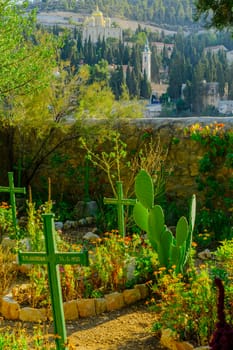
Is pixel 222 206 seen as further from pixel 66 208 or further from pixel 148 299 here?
pixel 148 299

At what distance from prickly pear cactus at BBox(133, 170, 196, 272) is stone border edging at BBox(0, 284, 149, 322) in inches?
14.4

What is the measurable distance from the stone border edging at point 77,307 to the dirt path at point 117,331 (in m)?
0.05

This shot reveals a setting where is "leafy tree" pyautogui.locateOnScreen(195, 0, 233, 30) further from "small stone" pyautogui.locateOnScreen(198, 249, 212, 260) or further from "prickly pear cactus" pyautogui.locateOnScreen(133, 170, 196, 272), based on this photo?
"small stone" pyautogui.locateOnScreen(198, 249, 212, 260)

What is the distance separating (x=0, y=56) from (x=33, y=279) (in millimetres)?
2432

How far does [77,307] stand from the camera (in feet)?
13.8

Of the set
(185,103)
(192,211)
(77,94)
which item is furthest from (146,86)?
(192,211)

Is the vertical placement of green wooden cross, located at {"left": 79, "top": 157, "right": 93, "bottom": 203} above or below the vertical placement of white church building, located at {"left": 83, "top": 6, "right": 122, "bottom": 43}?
below

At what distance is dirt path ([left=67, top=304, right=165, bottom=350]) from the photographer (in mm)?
3654

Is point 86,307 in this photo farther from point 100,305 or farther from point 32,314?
point 32,314

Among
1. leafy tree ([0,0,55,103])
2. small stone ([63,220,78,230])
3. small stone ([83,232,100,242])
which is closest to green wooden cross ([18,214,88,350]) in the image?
leafy tree ([0,0,55,103])

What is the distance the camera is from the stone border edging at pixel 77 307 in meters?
4.16

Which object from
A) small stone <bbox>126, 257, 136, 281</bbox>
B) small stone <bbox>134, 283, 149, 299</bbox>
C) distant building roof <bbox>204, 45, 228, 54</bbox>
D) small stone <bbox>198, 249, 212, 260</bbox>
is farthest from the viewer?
distant building roof <bbox>204, 45, 228, 54</bbox>

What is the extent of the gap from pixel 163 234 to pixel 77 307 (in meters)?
0.92

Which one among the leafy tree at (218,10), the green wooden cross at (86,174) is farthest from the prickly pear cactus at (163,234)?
the green wooden cross at (86,174)
